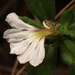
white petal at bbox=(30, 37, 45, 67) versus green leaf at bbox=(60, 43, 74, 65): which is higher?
white petal at bbox=(30, 37, 45, 67)

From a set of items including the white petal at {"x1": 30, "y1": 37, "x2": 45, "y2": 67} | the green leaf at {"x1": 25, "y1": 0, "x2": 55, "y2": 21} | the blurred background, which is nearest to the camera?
the white petal at {"x1": 30, "y1": 37, "x2": 45, "y2": 67}

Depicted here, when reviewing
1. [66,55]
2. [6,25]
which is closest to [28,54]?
[66,55]

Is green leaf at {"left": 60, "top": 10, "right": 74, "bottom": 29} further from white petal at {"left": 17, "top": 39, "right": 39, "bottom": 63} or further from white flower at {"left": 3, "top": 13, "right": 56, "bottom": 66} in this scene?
white petal at {"left": 17, "top": 39, "right": 39, "bottom": 63}

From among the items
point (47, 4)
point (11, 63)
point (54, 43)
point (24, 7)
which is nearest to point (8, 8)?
point (24, 7)

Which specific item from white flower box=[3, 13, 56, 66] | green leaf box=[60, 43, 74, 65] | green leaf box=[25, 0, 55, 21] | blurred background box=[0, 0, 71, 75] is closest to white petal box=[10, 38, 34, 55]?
white flower box=[3, 13, 56, 66]

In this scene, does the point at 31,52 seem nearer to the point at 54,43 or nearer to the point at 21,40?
the point at 21,40

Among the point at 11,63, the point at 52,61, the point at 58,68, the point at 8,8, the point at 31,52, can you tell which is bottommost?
the point at 58,68

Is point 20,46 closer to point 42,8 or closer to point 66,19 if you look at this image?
point 66,19
